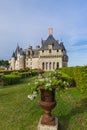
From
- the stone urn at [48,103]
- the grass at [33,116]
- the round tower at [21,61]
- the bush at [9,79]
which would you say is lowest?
the grass at [33,116]

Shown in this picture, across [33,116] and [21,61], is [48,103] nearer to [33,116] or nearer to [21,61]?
[33,116]

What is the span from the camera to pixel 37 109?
8250 mm

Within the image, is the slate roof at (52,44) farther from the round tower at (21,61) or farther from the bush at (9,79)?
Result: the bush at (9,79)

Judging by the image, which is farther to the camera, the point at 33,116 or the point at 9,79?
the point at 9,79

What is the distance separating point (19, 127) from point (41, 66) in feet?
185

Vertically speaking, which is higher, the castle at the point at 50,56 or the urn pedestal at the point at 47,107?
the castle at the point at 50,56

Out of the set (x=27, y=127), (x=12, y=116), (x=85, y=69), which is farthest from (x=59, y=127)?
(x=85, y=69)

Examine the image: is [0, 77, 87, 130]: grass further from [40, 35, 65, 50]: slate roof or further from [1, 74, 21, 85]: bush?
[40, 35, 65, 50]: slate roof

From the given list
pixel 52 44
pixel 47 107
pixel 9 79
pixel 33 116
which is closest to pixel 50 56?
pixel 52 44

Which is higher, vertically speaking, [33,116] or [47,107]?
[47,107]

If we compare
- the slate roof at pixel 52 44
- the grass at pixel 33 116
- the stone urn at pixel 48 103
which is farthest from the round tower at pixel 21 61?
the stone urn at pixel 48 103

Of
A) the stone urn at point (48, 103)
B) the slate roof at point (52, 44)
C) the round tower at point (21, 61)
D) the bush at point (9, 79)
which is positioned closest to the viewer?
the stone urn at point (48, 103)

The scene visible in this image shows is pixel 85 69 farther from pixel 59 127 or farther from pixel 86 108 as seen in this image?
pixel 59 127

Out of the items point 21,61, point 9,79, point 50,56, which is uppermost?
point 50,56
